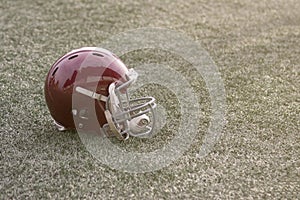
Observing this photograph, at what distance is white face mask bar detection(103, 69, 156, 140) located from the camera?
160cm

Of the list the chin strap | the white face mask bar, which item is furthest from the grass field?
the chin strap

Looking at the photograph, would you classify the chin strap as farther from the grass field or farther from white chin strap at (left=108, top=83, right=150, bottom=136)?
the grass field

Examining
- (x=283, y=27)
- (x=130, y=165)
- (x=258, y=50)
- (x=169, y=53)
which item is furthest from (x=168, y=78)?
(x=283, y=27)

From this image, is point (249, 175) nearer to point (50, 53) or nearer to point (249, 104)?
point (249, 104)

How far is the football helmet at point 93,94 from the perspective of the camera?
1611mm

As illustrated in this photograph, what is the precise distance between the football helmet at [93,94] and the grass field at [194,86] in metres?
0.07

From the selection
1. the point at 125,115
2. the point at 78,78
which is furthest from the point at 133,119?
the point at 78,78

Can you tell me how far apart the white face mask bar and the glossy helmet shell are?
0.10 ft

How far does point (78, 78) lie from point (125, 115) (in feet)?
0.60

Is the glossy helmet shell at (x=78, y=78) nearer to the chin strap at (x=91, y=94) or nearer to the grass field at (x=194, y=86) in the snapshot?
the chin strap at (x=91, y=94)

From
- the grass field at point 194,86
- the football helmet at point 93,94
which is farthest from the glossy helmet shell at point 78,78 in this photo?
→ the grass field at point 194,86

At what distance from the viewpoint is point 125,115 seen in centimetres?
161

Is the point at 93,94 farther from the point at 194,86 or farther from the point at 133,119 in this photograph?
the point at 194,86

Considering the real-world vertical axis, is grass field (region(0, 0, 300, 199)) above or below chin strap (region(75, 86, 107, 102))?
below
